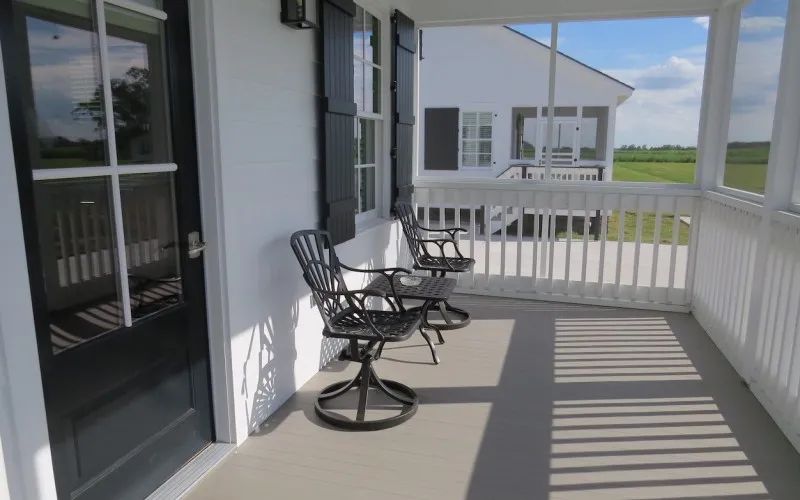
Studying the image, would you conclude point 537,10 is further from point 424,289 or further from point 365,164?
point 424,289

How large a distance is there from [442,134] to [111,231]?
28.7 feet

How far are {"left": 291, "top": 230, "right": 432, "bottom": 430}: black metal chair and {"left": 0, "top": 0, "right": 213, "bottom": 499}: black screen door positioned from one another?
24.2 inches

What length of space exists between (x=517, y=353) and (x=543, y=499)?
1.56 metres

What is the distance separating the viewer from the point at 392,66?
13.8 feet

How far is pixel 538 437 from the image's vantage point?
256 cm

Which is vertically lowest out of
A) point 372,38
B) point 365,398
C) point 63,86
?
point 365,398

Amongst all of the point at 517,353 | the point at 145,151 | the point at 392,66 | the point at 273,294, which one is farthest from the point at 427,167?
the point at 145,151

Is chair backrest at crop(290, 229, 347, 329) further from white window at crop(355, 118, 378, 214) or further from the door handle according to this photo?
white window at crop(355, 118, 378, 214)

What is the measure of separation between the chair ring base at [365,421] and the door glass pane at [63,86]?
1566 mm

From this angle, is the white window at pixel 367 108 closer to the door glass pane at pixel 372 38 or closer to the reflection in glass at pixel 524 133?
the door glass pane at pixel 372 38

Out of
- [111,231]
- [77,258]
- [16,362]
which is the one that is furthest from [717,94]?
[16,362]

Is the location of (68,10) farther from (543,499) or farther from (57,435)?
(543,499)

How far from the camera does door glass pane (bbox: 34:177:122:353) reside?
1.56 meters

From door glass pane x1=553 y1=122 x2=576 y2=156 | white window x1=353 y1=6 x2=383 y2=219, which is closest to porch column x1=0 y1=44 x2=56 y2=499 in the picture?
white window x1=353 y1=6 x2=383 y2=219
